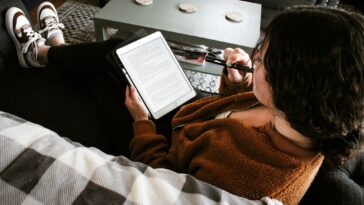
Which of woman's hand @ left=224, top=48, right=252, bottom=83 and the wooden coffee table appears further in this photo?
the wooden coffee table

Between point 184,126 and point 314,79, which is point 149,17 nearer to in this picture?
point 184,126

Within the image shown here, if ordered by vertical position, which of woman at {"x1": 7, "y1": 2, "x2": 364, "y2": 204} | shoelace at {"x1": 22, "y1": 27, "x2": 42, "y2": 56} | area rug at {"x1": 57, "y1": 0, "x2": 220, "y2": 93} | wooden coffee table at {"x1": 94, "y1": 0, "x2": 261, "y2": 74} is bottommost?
area rug at {"x1": 57, "y1": 0, "x2": 220, "y2": 93}

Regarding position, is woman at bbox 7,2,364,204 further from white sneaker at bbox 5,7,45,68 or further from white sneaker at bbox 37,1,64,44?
white sneaker at bbox 37,1,64,44

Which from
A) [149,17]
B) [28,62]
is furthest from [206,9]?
[28,62]

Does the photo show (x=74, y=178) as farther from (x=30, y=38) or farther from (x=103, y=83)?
(x=30, y=38)

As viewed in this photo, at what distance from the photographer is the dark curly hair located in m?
0.51

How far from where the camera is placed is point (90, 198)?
1.56ft

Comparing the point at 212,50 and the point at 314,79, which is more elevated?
the point at 314,79

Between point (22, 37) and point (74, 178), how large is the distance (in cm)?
101

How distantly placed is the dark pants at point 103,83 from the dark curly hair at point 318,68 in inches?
21.4

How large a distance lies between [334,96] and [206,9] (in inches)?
50.2

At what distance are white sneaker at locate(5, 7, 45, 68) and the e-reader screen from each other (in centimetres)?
43

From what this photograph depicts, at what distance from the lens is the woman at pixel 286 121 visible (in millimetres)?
522

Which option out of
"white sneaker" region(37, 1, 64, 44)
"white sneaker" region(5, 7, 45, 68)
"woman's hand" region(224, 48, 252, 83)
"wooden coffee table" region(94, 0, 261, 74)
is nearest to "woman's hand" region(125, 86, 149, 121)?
"woman's hand" region(224, 48, 252, 83)
